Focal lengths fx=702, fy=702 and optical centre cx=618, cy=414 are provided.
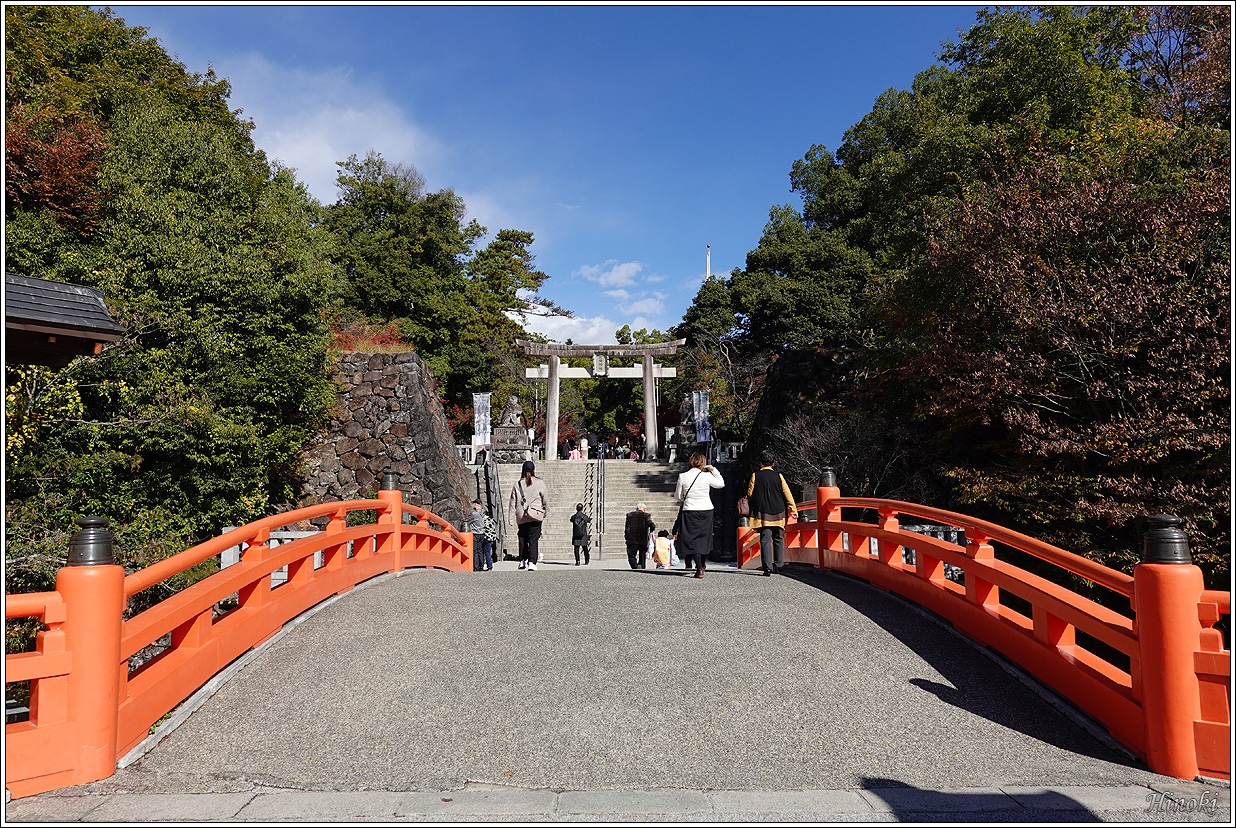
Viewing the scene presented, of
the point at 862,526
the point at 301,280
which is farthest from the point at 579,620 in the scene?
the point at 301,280

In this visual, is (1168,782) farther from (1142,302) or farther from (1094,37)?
(1094,37)

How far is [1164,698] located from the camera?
3.07m

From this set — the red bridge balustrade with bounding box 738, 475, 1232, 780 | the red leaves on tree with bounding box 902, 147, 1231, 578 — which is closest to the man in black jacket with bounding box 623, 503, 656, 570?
the red leaves on tree with bounding box 902, 147, 1231, 578

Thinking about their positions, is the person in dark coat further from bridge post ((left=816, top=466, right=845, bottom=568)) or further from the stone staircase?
bridge post ((left=816, top=466, right=845, bottom=568))

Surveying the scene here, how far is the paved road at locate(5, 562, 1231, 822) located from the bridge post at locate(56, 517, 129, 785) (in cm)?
15

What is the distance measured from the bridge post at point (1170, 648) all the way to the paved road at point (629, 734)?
125mm

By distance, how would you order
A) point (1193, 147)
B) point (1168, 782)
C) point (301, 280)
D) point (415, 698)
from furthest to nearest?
1. point (301, 280)
2. point (1193, 147)
3. point (415, 698)
4. point (1168, 782)

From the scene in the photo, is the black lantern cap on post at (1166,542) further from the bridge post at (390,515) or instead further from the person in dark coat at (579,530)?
the person in dark coat at (579,530)

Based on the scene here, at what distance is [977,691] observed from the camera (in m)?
4.00

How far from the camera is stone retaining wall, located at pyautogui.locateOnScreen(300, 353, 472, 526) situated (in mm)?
16766

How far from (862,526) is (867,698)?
3.00 metres

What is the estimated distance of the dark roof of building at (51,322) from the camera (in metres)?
3.94

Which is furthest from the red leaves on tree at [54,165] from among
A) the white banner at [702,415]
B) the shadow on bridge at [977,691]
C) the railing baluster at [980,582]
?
the white banner at [702,415]

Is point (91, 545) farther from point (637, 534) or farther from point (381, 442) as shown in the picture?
point (381, 442)
